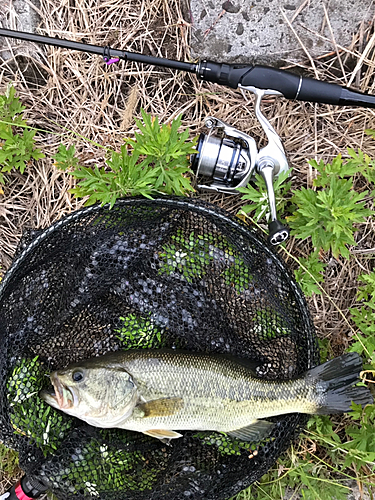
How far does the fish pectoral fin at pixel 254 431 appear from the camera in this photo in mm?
2697

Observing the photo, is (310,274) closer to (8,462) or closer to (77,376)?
(77,376)

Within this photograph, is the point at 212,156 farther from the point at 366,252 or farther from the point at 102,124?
the point at 366,252

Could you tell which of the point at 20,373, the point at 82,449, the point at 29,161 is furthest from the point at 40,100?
the point at 82,449

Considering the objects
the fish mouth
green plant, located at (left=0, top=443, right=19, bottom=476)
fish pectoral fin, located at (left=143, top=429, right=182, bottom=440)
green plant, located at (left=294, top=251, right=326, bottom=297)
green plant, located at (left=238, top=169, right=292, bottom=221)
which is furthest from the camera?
green plant, located at (left=0, top=443, right=19, bottom=476)

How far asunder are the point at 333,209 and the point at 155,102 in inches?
60.6

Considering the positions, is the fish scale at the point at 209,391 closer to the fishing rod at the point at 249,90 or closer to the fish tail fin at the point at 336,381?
the fish tail fin at the point at 336,381

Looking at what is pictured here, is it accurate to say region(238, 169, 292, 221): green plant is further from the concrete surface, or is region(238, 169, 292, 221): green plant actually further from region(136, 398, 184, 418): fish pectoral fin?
region(136, 398, 184, 418): fish pectoral fin

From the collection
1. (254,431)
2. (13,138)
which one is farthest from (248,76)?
(254,431)

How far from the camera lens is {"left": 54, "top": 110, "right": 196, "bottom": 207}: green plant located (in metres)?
2.71

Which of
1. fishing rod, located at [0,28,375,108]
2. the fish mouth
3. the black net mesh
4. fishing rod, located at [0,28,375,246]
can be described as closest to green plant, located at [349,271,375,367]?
the black net mesh

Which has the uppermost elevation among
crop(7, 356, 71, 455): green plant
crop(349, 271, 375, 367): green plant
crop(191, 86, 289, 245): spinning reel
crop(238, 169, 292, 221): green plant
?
crop(191, 86, 289, 245): spinning reel

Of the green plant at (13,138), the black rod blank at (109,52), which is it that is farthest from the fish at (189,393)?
the black rod blank at (109,52)

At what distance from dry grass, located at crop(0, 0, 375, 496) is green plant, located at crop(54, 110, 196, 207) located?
0.47 metres

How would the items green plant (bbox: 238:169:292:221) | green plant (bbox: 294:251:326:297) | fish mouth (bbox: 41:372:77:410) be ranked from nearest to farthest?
fish mouth (bbox: 41:372:77:410), green plant (bbox: 238:169:292:221), green plant (bbox: 294:251:326:297)
